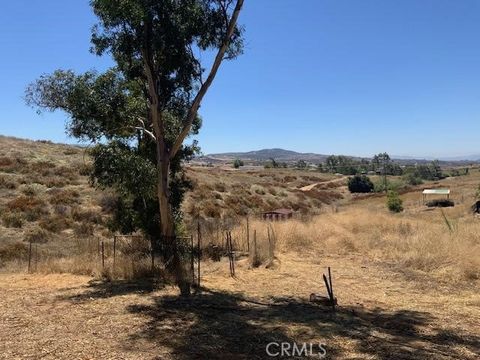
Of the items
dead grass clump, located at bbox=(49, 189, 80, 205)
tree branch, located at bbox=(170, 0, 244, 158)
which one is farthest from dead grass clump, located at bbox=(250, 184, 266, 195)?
tree branch, located at bbox=(170, 0, 244, 158)

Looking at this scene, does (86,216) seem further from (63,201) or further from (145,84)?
(145,84)

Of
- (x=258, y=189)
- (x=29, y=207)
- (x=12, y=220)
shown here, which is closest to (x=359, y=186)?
(x=258, y=189)

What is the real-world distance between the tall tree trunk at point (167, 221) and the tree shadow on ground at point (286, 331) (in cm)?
144

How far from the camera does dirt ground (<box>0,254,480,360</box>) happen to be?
693 cm

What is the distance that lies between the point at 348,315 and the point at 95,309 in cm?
470

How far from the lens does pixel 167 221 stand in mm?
11906

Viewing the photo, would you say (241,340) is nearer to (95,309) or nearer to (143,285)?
(95,309)

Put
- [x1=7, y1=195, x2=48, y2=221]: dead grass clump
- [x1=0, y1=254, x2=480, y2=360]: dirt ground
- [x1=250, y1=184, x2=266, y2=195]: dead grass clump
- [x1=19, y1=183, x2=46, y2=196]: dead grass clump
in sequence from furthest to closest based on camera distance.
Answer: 1. [x1=250, y1=184, x2=266, y2=195]: dead grass clump
2. [x1=19, y1=183, x2=46, y2=196]: dead grass clump
3. [x1=7, y1=195, x2=48, y2=221]: dead grass clump
4. [x1=0, y1=254, x2=480, y2=360]: dirt ground

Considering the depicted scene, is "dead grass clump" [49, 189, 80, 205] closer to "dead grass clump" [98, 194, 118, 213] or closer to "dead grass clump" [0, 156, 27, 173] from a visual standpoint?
"dead grass clump" [98, 194, 118, 213]

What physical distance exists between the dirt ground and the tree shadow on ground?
0.02 m

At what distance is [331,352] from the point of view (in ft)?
22.5

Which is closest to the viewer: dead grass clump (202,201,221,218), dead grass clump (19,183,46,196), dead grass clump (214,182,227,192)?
dead grass clump (19,183,46,196)

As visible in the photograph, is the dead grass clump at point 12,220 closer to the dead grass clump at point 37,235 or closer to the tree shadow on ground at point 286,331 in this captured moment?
the dead grass clump at point 37,235

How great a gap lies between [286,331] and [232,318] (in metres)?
1.21
